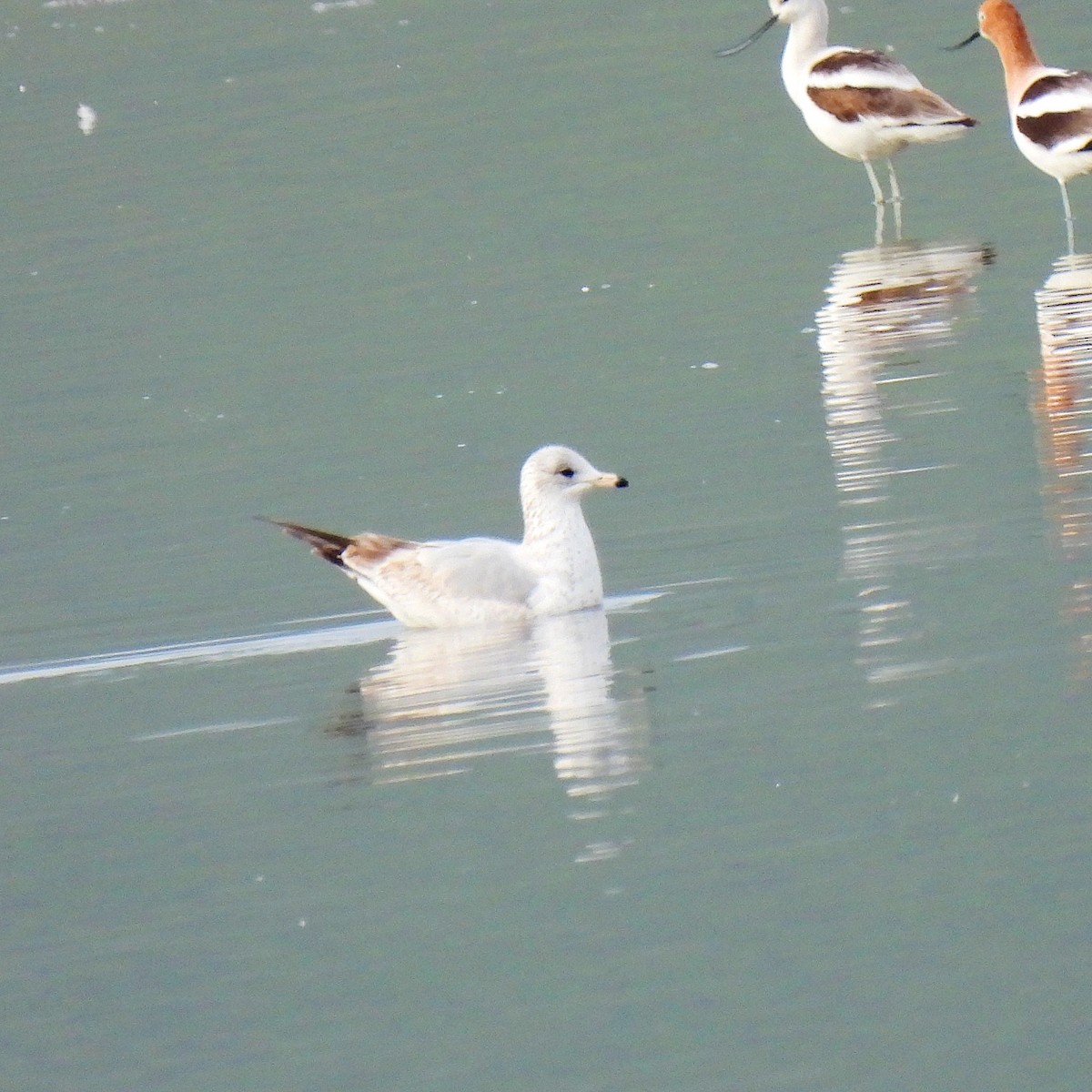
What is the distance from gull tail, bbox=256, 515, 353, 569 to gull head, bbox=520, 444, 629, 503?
0.68 m

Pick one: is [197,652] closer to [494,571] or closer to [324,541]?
[324,541]

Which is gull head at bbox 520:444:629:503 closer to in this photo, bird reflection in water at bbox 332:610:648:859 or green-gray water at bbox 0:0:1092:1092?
green-gray water at bbox 0:0:1092:1092

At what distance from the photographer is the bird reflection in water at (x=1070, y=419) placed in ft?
26.8

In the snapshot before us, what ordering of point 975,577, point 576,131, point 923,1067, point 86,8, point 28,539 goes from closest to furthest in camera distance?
point 923,1067, point 975,577, point 28,539, point 576,131, point 86,8

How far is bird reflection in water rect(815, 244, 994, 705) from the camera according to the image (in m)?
8.10

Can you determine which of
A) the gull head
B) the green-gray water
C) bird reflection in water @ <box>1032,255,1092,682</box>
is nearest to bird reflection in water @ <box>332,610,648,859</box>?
the green-gray water

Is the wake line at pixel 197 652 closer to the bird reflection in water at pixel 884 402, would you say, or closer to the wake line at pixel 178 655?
the wake line at pixel 178 655

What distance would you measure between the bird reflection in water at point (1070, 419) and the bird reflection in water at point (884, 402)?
43 cm

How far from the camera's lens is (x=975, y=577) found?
27.6 feet

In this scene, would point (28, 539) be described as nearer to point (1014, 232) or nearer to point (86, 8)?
point (1014, 232)

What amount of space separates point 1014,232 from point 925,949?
1094cm

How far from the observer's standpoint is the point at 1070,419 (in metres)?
10.7

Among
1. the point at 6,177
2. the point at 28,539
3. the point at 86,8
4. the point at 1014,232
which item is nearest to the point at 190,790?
the point at 28,539

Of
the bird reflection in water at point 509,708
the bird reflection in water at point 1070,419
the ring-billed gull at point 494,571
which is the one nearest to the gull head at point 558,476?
the ring-billed gull at point 494,571
